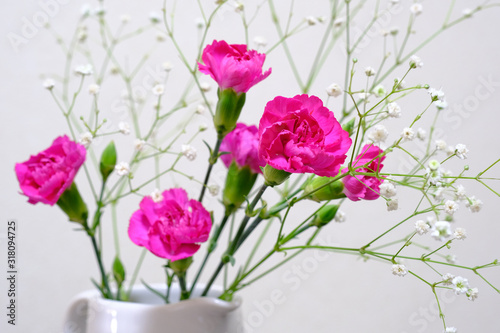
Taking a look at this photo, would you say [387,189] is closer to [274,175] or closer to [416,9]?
[274,175]

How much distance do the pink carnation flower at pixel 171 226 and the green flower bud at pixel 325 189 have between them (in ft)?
0.26

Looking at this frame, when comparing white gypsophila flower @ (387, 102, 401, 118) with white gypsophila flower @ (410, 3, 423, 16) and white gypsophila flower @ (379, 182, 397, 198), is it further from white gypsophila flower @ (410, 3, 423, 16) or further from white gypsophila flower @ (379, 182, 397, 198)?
white gypsophila flower @ (410, 3, 423, 16)

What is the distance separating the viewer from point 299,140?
34 cm

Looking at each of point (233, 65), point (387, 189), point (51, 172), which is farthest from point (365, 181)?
point (51, 172)

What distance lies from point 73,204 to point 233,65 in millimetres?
177

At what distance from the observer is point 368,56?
80 cm

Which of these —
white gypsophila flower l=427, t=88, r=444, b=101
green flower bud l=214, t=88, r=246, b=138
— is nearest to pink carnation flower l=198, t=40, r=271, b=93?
green flower bud l=214, t=88, r=246, b=138

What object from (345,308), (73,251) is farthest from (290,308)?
(73,251)

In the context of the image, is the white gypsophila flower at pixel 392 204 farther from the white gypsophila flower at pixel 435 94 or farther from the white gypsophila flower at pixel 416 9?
the white gypsophila flower at pixel 416 9

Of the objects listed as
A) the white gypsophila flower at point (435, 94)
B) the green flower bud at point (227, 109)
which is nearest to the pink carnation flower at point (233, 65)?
the green flower bud at point (227, 109)

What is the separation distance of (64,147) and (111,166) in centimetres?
5

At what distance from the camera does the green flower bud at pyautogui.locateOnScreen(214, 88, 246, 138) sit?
0.39m

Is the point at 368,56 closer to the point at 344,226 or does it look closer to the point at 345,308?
the point at 344,226

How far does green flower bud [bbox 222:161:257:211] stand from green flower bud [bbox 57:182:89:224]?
12cm
